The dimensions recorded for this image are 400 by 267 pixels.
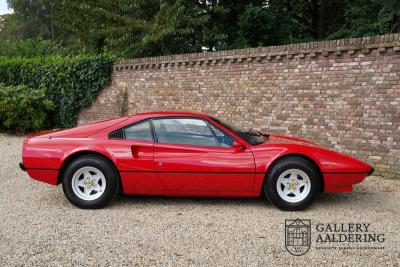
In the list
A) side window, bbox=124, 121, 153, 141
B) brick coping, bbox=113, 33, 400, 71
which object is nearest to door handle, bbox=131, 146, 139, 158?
side window, bbox=124, 121, 153, 141

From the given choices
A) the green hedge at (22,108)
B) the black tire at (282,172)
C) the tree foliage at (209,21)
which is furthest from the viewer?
the tree foliage at (209,21)

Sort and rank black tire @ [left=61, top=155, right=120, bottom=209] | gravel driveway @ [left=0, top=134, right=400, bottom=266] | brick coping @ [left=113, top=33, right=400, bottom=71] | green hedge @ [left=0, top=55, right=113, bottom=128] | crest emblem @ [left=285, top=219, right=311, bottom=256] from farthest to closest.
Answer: green hedge @ [left=0, top=55, right=113, bottom=128], brick coping @ [left=113, top=33, right=400, bottom=71], black tire @ [left=61, top=155, right=120, bottom=209], crest emblem @ [left=285, top=219, right=311, bottom=256], gravel driveway @ [left=0, top=134, right=400, bottom=266]

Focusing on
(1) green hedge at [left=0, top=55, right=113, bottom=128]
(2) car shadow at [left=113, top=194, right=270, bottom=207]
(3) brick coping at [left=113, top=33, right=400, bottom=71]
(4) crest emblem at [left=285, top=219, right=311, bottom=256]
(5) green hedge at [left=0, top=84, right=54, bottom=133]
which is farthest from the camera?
(1) green hedge at [left=0, top=55, right=113, bottom=128]

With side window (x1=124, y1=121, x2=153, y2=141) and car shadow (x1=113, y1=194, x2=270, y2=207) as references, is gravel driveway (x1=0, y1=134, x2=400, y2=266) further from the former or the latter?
side window (x1=124, y1=121, x2=153, y2=141)

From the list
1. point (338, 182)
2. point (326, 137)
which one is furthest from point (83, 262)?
point (326, 137)

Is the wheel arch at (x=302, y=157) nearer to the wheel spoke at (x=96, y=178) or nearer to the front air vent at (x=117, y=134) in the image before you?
the front air vent at (x=117, y=134)

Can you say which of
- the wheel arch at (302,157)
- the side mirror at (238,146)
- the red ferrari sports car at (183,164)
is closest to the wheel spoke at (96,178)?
the red ferrari sports car at (183,164)

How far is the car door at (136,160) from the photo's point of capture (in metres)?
4.36

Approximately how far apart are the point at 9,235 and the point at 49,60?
10.9 meters

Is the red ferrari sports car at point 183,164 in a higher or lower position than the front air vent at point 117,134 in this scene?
lower

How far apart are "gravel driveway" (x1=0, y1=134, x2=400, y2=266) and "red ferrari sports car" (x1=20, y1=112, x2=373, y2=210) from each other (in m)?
0.24

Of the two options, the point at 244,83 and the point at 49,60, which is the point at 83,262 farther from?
the point at 49,60

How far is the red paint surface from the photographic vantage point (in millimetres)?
4273

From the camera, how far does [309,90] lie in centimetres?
709
